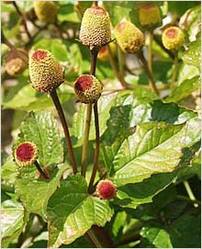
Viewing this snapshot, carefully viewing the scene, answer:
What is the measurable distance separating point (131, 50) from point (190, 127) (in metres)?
0.19

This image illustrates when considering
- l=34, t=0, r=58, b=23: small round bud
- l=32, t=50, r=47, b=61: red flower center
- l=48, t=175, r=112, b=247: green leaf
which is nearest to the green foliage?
l=48, t=175, r=112, b=247: green leaf

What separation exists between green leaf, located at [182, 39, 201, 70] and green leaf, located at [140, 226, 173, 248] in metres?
0.33

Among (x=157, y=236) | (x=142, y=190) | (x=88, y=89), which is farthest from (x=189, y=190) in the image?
(x=88, y=89)

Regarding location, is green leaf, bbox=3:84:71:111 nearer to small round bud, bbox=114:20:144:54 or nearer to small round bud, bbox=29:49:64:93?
small round bud, bbox=114:20:144:54

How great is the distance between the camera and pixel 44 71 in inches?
44.4

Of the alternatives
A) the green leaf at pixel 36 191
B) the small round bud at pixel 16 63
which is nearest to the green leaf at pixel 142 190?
the green leaf at pixel 36 191

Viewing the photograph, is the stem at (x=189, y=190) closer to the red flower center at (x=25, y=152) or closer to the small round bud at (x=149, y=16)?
the small round bud at (x=149, y=16)

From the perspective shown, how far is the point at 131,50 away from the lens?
1.40 metres

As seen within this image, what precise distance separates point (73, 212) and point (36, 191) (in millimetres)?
71

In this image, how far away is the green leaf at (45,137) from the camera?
1.32 meters

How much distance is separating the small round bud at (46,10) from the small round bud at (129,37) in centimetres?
39

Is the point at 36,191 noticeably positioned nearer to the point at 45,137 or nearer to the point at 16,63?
the point at 45,137

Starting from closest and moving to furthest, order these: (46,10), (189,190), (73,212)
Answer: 1. (73,212)
2. (189,190)
3. (46,10)

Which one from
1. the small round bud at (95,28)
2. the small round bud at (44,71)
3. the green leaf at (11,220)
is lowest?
the green leaf at (11,220)
